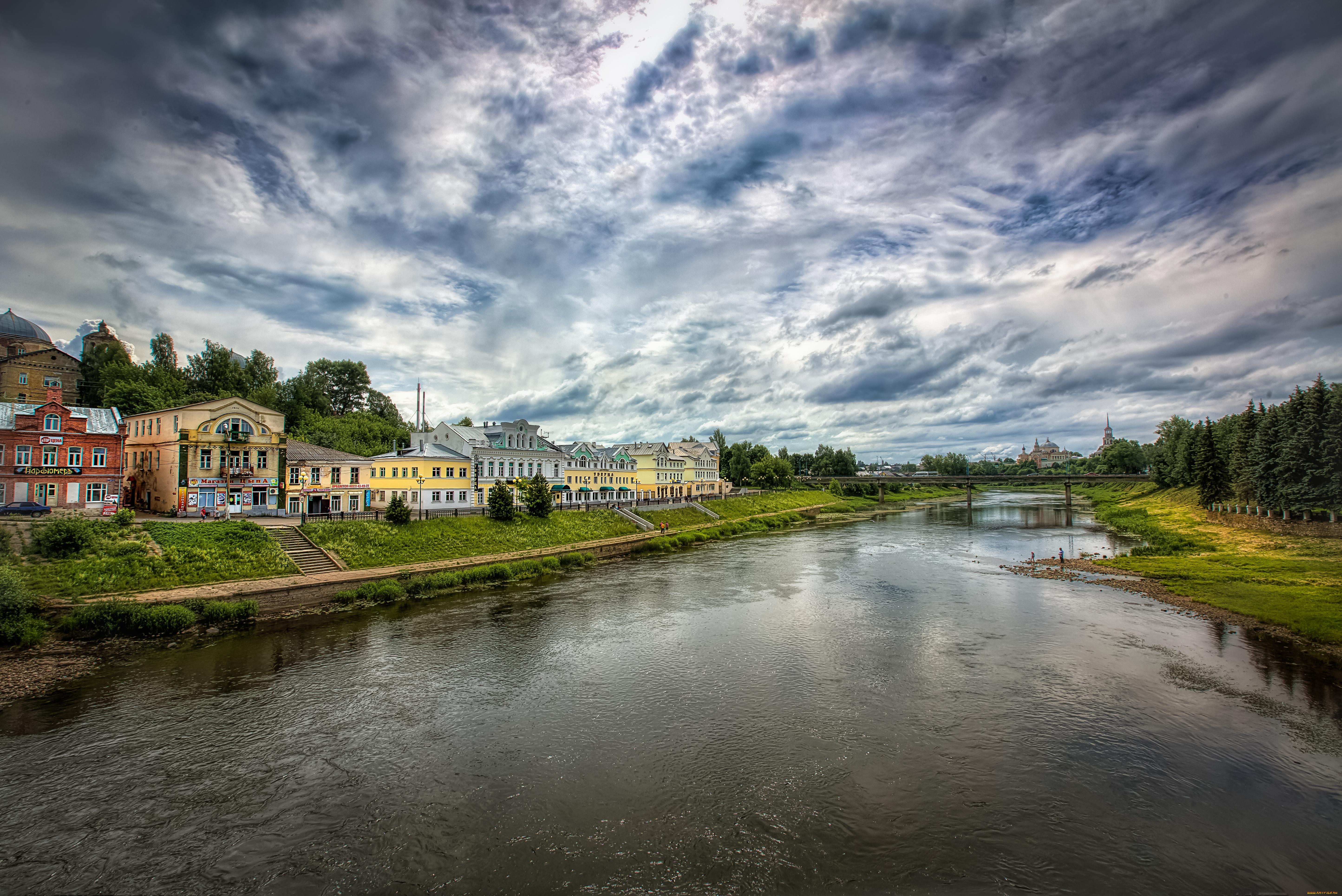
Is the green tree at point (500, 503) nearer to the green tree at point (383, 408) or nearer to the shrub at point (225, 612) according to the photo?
the shrub at point (225, 612)

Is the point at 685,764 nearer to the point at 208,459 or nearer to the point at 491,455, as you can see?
the point at 208,459

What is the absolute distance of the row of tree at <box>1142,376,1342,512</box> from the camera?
4312 cm

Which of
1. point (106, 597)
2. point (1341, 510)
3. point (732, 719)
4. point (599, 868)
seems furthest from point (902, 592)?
point (106, 597)

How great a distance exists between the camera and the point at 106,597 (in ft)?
86.7

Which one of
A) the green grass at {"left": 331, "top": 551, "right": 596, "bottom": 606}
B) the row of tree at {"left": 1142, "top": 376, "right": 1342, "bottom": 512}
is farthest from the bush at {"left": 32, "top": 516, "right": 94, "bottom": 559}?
the row of tree at {"left": 1142, "top": 376, "right": 1342, "bottom": 512}

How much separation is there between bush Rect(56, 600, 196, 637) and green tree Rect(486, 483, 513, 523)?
23.9 metres

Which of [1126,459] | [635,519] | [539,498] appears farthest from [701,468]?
[1126,459]

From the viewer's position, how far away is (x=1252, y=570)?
36344 mm

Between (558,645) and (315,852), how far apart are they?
13944 mm

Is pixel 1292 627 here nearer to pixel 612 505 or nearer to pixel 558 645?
pixel 558 645

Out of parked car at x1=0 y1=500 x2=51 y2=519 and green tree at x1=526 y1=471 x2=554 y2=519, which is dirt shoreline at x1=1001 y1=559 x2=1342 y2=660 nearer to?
green tree at x1=526 y1=471 x2=554 y2=519

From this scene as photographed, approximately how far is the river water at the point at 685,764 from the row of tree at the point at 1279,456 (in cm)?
2890

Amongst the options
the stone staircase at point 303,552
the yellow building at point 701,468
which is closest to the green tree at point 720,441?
the yellow building at point 701,468

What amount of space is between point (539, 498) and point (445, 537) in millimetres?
10383
